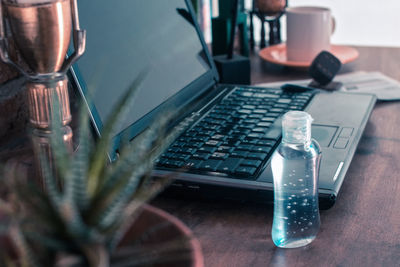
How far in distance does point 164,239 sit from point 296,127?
0.24m

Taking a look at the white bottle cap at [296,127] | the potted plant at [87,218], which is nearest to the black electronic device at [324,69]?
the white bottle cap at [296,127]

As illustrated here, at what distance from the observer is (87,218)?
0.37m

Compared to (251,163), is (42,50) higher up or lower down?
higher up

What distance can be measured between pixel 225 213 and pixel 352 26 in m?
3.70

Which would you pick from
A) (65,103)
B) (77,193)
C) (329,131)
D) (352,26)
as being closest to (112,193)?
(77,193)

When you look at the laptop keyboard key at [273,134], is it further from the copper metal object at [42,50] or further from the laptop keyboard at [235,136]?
the copper metal object at [42,50]

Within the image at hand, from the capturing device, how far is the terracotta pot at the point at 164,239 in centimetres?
39

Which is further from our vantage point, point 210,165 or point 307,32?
point 307,32

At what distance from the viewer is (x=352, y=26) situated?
13.5 ft

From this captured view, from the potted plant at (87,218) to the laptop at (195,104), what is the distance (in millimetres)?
280

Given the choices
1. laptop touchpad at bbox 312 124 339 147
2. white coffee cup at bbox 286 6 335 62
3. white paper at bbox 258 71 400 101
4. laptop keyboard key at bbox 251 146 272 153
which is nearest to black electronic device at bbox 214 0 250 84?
white paper at bbox 258 71 400 101

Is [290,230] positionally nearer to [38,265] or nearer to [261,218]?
[261,218]

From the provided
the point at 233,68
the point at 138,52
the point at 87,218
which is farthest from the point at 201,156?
the point at 233,68

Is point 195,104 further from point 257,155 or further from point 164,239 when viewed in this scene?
point 164,239
